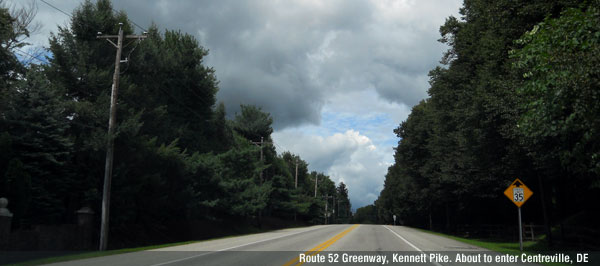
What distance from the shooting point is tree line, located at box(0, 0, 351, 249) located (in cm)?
1944

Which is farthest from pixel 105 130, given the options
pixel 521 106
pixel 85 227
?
pixel 521 106

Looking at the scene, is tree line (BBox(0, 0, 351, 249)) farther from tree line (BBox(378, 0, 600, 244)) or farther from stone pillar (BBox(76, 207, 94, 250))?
tree line (BBox(378, 0, 600, 244))

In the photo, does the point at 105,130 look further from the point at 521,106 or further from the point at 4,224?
the point at 521,106

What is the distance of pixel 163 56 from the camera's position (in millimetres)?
34188

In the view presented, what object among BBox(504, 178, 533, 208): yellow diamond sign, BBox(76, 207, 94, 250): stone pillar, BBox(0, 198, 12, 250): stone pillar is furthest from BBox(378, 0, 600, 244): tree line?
BBox(76, 207, 94, 250): stone pillar

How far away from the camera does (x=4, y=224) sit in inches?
622

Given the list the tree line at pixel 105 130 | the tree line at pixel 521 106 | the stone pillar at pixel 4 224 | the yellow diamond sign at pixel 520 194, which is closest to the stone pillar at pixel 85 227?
the tree line at pixel 105 130

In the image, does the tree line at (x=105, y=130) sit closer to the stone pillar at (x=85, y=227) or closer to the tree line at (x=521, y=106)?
the stone pillar at (x=85, y=227)

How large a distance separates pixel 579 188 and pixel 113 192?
93.0 ft

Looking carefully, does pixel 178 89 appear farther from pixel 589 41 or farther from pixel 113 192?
pixel 589 41

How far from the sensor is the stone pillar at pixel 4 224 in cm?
1562

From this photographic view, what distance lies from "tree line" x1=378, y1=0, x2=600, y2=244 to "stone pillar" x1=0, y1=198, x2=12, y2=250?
18290 millimetres

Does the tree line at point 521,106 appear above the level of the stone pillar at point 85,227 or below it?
above

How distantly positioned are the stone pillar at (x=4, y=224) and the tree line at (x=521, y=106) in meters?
18.3
